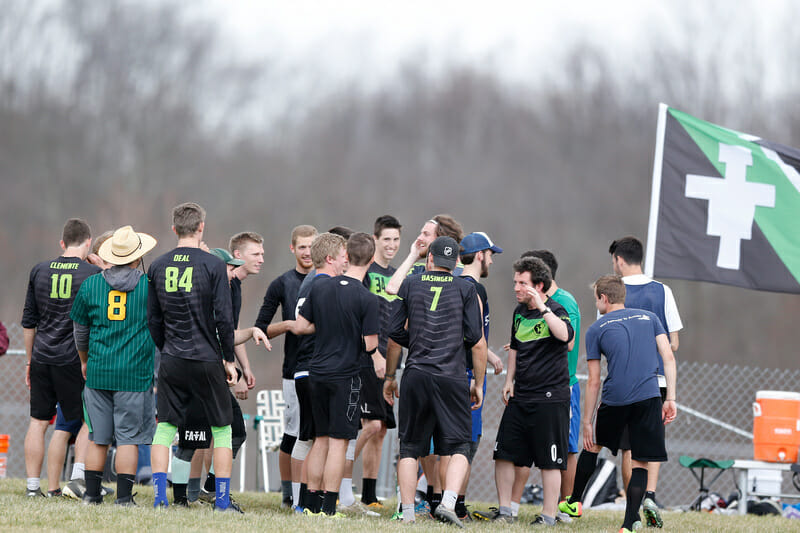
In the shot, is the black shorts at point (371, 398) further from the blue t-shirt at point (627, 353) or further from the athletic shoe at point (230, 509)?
the blue t-shirt at point (627, 353)

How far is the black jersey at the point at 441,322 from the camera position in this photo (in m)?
5.79

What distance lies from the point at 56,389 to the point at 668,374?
475cm

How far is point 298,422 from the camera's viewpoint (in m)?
6.64

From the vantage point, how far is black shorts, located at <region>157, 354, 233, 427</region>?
5.80 meters

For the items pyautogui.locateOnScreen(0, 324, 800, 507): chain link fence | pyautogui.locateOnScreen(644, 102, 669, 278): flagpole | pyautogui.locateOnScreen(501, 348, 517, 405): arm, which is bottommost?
pyautogui.locateOnScreen(0, 324, 800, 507): chain link fence

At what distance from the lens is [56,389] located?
688cm

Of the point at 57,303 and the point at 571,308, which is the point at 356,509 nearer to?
the point at 571,308

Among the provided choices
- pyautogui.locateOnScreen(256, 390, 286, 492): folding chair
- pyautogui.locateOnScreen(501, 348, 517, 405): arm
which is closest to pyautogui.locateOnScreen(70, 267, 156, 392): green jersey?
pyautogui.locateOnScreen(501, 348, 517, 405): arm

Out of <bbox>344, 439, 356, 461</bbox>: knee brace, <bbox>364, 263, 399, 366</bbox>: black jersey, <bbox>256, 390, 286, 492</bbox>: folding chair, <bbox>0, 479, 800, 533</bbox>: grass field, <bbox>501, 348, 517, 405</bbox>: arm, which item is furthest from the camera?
<bbox>256, 390, 286, 492</bbox>: folding chair

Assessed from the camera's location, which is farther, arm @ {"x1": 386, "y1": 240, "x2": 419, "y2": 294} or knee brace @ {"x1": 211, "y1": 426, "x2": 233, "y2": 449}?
arm @ {"x1": 386, "y1": 240, "x2": 419, "y2": 294}

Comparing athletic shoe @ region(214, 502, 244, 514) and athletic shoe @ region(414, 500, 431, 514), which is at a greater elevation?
athletic shoe @ region(214, 502, 244, 514)

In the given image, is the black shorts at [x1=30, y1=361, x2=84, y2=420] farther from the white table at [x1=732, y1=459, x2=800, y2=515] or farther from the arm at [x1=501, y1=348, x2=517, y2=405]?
the white table at [x1=732, y1=459, x2=800, y2=515]

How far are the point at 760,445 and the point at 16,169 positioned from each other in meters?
27.1

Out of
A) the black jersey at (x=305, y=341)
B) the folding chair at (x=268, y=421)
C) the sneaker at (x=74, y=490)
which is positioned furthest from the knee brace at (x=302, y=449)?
the folding chair at (x=268, y=421)
